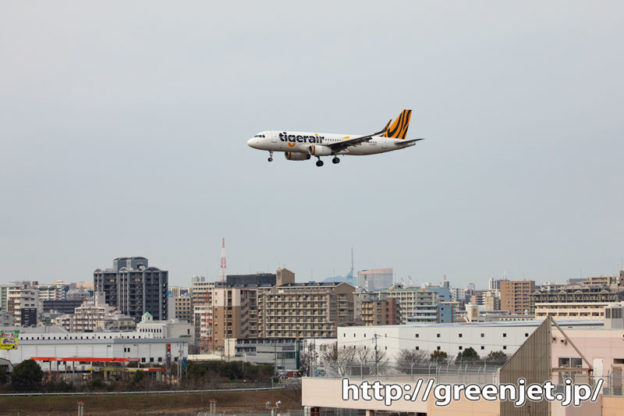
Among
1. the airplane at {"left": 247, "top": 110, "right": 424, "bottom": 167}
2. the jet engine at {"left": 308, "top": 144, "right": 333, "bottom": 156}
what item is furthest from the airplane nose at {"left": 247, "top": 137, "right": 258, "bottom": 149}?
the jet engine at {"left": 308, "top": 144, "right": 333, "bottom": 156}

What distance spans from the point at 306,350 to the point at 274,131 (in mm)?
102112

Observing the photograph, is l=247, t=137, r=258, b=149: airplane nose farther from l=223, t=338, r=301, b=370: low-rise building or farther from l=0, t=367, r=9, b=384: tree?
l=223, t=338, r=301, b=370: low-rise building

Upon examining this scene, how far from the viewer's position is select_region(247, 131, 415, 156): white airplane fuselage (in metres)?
81.8

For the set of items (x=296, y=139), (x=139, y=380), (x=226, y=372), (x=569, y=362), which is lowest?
(x=226, y=372)

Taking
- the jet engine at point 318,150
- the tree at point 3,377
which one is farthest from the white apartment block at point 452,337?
the jet engine at point 318,150

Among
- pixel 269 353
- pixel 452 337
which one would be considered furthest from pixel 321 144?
pixel 269 353

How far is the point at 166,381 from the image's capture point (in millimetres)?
136000

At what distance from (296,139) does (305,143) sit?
823 mm

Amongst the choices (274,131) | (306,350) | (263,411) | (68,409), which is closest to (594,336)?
(274,131)

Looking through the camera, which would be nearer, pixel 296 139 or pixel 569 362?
pixel 569 362

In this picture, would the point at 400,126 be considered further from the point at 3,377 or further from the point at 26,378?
the point at 3,377

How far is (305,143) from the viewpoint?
82625 millimetres

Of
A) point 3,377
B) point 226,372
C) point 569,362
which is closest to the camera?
point 569,362

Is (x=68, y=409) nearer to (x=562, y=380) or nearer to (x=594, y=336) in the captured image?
(x=594, y=336)
